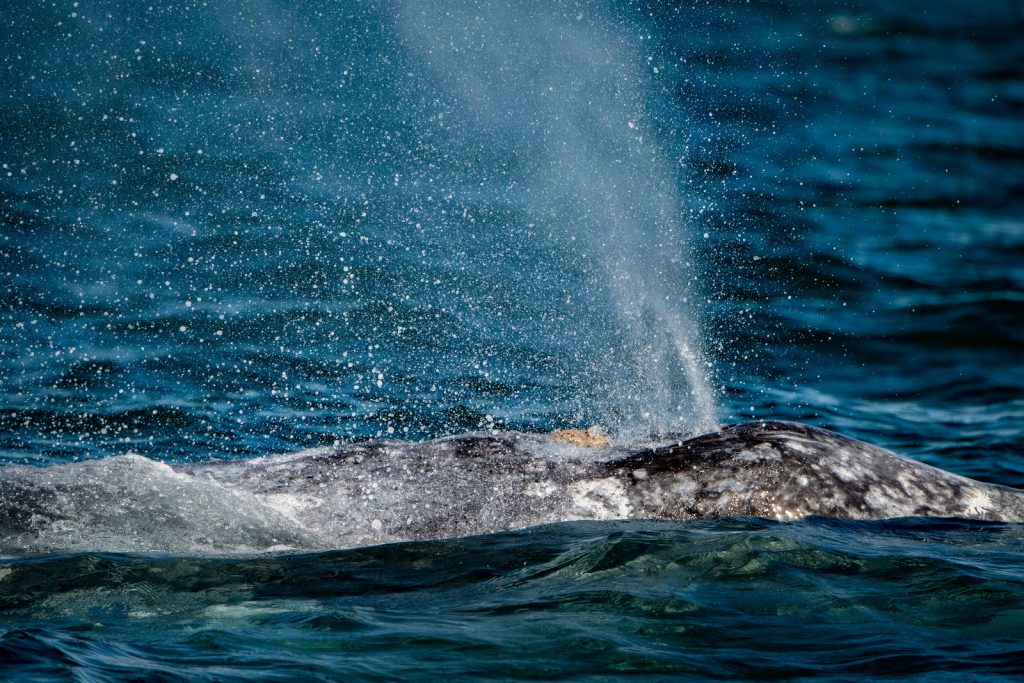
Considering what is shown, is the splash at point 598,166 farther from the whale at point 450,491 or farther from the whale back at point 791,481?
the whale at point 450,491

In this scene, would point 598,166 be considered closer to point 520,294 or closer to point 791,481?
point 520,294

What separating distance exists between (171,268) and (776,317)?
20.5 ft

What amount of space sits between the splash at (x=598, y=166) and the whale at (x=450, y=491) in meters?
1.80

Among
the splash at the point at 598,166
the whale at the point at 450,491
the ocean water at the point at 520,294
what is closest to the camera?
the ocean water at the point at 520,294

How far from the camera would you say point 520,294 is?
11.5 meters

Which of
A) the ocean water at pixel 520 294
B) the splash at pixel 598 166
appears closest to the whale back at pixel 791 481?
the ocean water at pixel 520 294

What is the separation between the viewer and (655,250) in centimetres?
1212

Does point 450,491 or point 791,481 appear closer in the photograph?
point 450,491

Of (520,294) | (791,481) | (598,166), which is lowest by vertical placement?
(791,481)

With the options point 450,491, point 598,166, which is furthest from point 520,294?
point 450,491

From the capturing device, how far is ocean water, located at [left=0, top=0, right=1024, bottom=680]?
488 cm

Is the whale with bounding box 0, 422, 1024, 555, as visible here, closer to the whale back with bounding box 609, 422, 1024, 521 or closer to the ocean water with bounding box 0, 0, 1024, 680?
the whale back with bounding box 609, 422, 1024, 521

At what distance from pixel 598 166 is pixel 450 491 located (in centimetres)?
794

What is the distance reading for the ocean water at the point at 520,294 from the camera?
4.88 m
